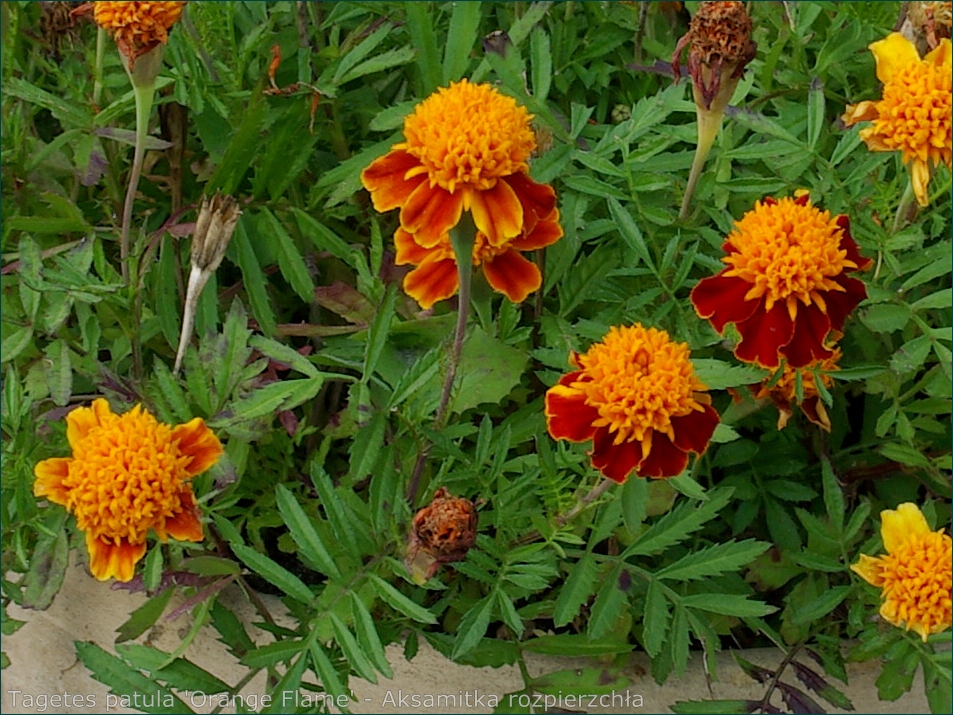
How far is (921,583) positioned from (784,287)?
0.70 ft

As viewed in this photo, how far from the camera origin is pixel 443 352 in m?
0.74

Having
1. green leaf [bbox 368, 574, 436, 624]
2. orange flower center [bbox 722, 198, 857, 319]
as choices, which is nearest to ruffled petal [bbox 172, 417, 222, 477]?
green leaf [bbox 368, 574, 436, 624]

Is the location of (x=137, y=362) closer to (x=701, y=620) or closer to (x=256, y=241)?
(x=256, y=241)

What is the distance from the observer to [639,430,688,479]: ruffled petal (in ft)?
1.97

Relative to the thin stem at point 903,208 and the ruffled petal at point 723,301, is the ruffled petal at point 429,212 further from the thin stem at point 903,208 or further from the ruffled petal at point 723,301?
the thin stem at point 903,208

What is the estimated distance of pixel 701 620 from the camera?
0.78 meters

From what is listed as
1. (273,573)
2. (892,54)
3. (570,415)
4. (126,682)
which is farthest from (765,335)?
(126,682)

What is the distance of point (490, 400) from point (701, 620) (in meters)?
0.22

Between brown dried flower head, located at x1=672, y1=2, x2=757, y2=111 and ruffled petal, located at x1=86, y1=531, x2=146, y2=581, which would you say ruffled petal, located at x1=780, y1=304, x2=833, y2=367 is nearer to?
brown dried flower head, located at x1=672, y1=2, x2=757, y2=111

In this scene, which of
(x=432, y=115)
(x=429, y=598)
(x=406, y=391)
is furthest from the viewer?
(x=429, y=598)

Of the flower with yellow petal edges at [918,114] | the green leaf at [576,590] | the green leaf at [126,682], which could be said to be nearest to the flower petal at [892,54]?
the flower with yellow petal edges at [918,114]

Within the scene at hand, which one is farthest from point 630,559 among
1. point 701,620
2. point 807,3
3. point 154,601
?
point 807,3

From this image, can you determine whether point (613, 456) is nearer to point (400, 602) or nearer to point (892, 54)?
point (400, 602)

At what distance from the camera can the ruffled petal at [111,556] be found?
0.64 m
